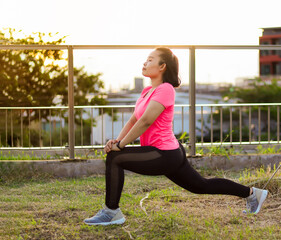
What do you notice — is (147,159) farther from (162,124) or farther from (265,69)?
(265,69)

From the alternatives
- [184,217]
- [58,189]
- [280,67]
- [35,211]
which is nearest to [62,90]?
[58,189]

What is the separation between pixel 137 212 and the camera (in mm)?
4527

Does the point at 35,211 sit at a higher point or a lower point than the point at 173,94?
lower

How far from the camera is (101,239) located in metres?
3.74

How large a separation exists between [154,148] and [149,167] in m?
0.15

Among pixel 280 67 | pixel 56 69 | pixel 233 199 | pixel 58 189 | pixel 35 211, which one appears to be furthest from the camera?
pixel 280 67

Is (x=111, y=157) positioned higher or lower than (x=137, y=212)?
higher

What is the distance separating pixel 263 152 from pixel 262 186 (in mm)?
2194

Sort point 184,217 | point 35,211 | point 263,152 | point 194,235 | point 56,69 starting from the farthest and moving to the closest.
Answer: point 56,69, point 263,152, point 35,211, point 184,217, point 194,235

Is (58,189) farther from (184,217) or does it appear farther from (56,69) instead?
(56,69)

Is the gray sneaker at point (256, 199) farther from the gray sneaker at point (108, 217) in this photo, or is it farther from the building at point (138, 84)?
the building at point (138, 84)

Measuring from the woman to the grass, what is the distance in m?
0.26

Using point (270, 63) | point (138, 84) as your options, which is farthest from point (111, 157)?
point (270, 63)

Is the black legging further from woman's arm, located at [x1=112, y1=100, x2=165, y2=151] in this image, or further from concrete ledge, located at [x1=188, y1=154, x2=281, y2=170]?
concrete ledge, located at [x1=188, y1=154, x2=281, y2=170]
